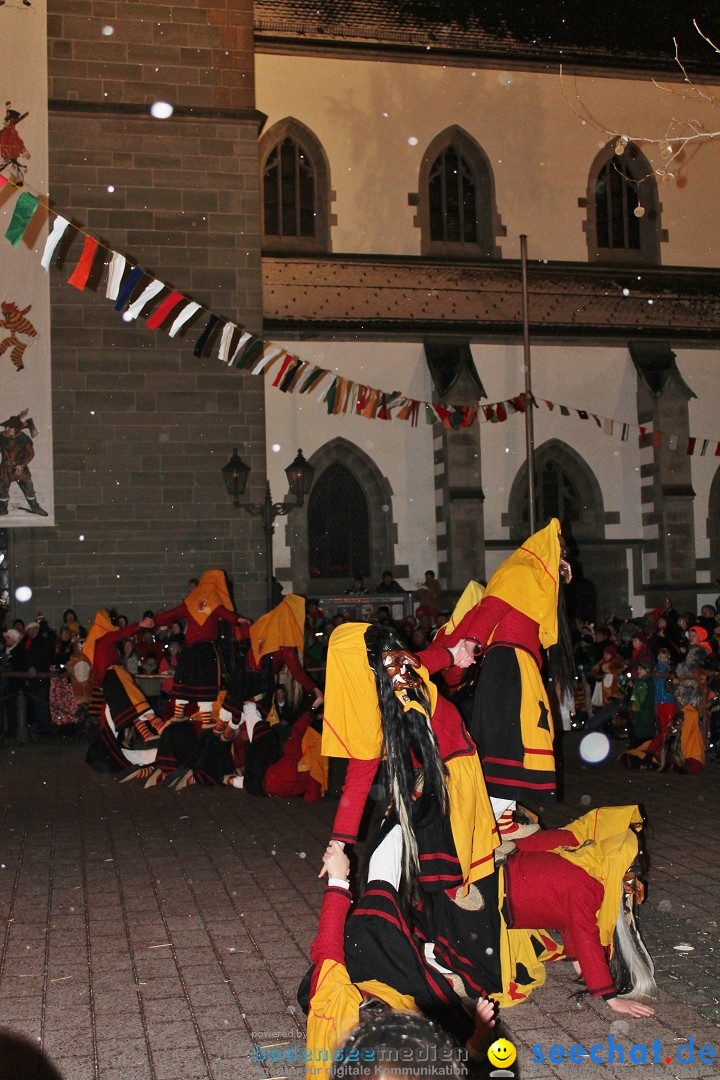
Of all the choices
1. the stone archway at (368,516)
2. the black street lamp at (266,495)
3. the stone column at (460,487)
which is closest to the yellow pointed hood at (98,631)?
the black street lamp at (266,495)

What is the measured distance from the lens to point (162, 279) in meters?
18.2

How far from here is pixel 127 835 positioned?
28.1ft

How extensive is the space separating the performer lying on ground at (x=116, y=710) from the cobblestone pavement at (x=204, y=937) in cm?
109

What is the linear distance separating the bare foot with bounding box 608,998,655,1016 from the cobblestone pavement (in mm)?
59

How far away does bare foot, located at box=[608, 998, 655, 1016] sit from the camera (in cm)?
458

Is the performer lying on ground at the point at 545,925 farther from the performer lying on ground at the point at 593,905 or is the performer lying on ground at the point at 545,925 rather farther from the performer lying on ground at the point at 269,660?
the performer lying on ground at the point at 269,660

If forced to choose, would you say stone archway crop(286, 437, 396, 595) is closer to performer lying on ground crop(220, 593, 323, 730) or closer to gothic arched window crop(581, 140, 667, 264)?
gothic arched window crop(581, 140, 667, 264)

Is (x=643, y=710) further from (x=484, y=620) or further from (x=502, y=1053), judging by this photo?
(x=502, y=1053)

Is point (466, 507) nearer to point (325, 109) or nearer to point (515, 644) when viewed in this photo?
point (325, 109)

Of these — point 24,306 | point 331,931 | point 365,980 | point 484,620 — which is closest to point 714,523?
point 24,306

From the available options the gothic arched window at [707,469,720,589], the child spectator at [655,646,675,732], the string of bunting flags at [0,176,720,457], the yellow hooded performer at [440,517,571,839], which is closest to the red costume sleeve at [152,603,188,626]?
the string of bunting flags at [0,176,720,457]

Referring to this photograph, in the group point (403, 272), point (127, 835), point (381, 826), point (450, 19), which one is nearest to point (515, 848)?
point (381, 826)

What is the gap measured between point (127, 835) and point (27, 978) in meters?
3.28

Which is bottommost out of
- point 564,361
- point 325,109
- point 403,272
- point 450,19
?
point 564,361
